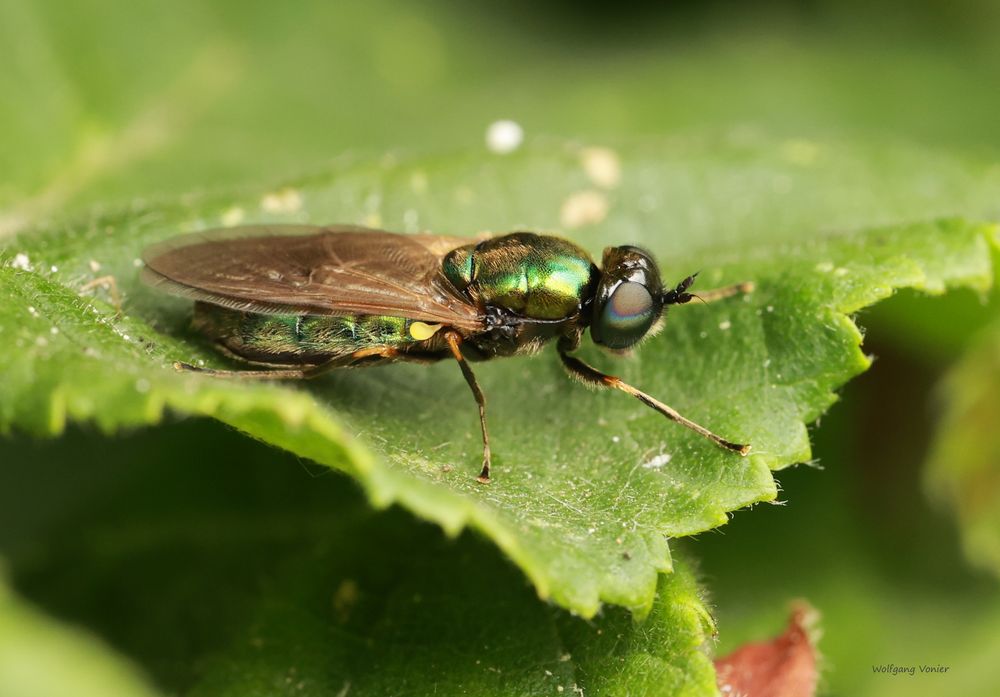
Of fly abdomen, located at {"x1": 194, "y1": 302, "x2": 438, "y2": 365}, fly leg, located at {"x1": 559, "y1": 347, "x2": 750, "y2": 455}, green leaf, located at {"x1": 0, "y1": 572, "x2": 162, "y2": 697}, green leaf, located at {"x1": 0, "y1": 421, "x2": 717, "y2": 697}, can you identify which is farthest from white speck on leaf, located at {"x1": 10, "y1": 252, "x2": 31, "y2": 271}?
fly leg, located at {"x1": 559, "y1": 347, "x2": 750, "y2": 455}

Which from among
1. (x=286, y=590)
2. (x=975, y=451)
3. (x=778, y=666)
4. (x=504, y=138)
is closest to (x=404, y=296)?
(x=286, y=590)

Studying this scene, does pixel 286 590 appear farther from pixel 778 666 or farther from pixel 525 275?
pixel 778 666

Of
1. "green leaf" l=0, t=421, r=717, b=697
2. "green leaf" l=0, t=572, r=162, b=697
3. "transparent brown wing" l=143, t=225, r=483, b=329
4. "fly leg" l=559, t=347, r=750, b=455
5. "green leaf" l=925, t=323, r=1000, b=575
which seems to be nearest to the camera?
"green leaf" l=0, t=421, r=717, b=697

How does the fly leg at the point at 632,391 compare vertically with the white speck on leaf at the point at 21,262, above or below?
above

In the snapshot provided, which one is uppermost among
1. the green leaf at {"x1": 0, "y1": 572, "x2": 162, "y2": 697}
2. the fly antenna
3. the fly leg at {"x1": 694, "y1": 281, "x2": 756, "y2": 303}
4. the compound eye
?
the fly leg at {"x1": 694, "y1": 281, "x2": 756, "y2": 303}

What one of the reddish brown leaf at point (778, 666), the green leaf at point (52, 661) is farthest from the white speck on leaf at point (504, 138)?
the green leaf at point (52, 661)

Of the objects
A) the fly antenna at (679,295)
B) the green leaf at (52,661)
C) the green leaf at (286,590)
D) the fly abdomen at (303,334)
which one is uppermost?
the fly antenna at (679,295)

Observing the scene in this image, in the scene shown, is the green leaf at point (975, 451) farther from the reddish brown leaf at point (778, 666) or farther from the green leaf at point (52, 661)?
the green leaf at point (52, 661)

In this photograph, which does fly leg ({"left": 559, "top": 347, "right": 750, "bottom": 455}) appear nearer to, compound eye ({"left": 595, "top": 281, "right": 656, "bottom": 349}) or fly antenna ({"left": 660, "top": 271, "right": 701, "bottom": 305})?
compound eye ({"left": 595, "top": 281, "right": 656, "bottom": 349})
